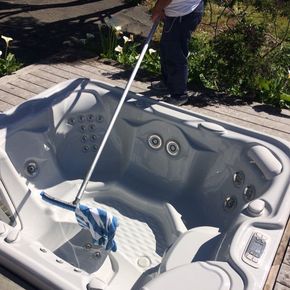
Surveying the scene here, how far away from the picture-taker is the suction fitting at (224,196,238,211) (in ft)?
8.59

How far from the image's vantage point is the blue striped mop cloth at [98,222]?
7.73 feet

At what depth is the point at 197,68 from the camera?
14.1ft

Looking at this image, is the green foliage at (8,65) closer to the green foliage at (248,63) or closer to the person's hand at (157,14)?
the green foliage at (248,63)

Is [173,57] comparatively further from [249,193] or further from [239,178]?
[249,193]

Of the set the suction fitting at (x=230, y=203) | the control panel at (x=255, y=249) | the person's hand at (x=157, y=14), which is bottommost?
the suction fitting at (x=230, y=203)

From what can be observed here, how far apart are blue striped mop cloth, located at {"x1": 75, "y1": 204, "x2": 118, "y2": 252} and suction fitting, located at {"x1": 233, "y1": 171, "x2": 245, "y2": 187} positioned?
747 millimetres

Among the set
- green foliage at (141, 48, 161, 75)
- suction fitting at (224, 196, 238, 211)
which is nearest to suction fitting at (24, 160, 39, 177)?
suction fitting at (224, 196, 238, 211)

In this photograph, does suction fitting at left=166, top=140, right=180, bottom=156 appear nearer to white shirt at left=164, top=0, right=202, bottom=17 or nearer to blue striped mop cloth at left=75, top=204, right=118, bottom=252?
blue striped mop cloth at left=75, top=204, right=118, bottom=252

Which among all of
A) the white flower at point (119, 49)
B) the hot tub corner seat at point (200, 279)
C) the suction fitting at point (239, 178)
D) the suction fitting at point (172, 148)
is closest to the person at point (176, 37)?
the white flower at point (119, 49)

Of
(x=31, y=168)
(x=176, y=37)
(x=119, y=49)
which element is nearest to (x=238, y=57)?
(x=176, y=37)

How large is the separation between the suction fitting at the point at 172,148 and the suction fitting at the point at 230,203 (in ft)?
1.47

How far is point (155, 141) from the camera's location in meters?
2.99

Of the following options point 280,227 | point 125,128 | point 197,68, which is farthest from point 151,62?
point 280,227

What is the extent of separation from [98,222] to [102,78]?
2.14 meters
